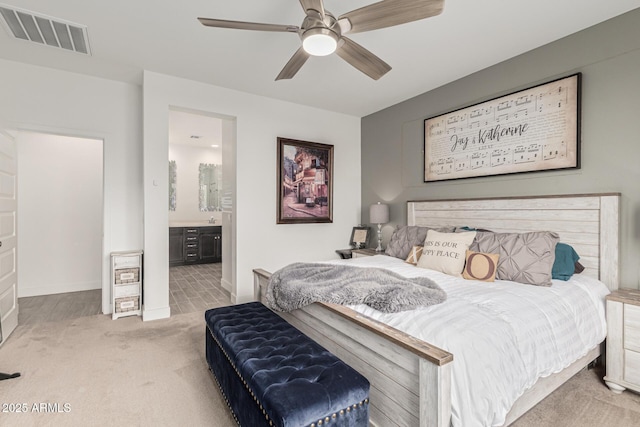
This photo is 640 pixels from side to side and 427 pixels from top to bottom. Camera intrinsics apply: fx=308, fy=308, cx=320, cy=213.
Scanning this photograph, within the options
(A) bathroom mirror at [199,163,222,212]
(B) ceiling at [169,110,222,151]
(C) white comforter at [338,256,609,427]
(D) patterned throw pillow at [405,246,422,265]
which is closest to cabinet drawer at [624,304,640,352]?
(C) white comforter at [338,256,609,427]

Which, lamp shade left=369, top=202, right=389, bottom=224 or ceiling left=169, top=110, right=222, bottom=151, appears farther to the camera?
ceiling left=169, top=110, right=222, bottom=151

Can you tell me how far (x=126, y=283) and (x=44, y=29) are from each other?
8.23ft

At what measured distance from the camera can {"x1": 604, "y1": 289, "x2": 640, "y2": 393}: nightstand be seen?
203cm

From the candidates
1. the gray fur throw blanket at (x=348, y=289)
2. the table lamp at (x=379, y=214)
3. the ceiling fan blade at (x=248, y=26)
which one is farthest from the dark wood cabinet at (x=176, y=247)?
the ceiling fan blade at (x=248, y=26)

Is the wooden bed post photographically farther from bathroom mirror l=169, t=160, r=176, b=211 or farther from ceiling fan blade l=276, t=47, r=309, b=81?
bathroom mirror l=169, t=160, r=176, b=211

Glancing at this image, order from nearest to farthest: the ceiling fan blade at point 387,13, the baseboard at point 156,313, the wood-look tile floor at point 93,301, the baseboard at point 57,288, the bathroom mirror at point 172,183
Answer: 1. the ceiling fan blade at point 387,13
2. the baseboard at point 156,313
3. the wood-look tile floor at point 93,301
4. the baseboard at point 57,288
5. the bathroom mirror at point 172,183

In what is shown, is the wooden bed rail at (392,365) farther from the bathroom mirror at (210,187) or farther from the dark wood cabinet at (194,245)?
the bathroom mirror at (210,187)

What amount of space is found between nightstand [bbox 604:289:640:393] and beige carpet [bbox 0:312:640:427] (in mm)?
102

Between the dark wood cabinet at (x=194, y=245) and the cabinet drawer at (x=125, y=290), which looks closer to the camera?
the cabinet drawer at (x=125, y=290)

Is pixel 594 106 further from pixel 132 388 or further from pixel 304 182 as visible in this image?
pixel 132 388

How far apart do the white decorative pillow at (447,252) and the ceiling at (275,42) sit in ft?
5.77

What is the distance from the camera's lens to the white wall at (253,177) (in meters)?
3.45

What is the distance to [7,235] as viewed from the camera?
2961 mm

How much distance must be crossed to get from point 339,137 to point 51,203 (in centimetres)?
432
